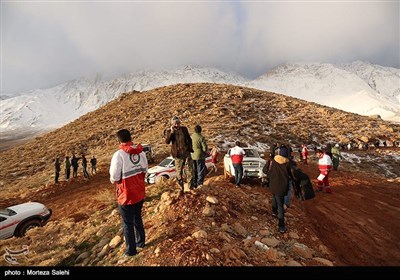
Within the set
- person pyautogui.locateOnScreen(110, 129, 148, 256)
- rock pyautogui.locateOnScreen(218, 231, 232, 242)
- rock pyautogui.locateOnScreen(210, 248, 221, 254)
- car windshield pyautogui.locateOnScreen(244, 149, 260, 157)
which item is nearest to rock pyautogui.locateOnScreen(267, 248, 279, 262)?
rock pyautogui.locateOnScreen(218, 231, 232, 242)

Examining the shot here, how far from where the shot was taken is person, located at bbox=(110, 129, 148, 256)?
5.12 m

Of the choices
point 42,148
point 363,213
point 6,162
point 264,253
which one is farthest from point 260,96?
point 264,253

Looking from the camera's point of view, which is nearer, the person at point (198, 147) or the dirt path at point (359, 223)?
the dirt path at point (359, 223)

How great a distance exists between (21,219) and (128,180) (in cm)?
723

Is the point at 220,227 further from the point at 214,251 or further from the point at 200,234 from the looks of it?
the point at 214,251

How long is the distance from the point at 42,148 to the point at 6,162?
501cm

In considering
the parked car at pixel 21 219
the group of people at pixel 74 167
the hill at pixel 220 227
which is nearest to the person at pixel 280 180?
the hill at pixel 220 227

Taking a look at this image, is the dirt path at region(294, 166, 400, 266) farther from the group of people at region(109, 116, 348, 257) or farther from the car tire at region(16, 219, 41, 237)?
the car tire at region(16, 219, 41, 237)

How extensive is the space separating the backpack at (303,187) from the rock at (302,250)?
187 centimetres

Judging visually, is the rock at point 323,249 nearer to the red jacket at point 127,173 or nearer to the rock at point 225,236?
the rock at point 225,236

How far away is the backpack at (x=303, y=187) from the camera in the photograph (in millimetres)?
7793

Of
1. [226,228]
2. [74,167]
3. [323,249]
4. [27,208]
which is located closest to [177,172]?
[226,228]

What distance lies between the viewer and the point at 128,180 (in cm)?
519

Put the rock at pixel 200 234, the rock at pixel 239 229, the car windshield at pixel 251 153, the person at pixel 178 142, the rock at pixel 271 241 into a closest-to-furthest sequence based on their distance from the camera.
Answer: the rock at pixel 200 234, the rock at pixel 271 241, the rock at pixel 239 229, the person at pixel 178 142, the car windshield at pixel 251 153
